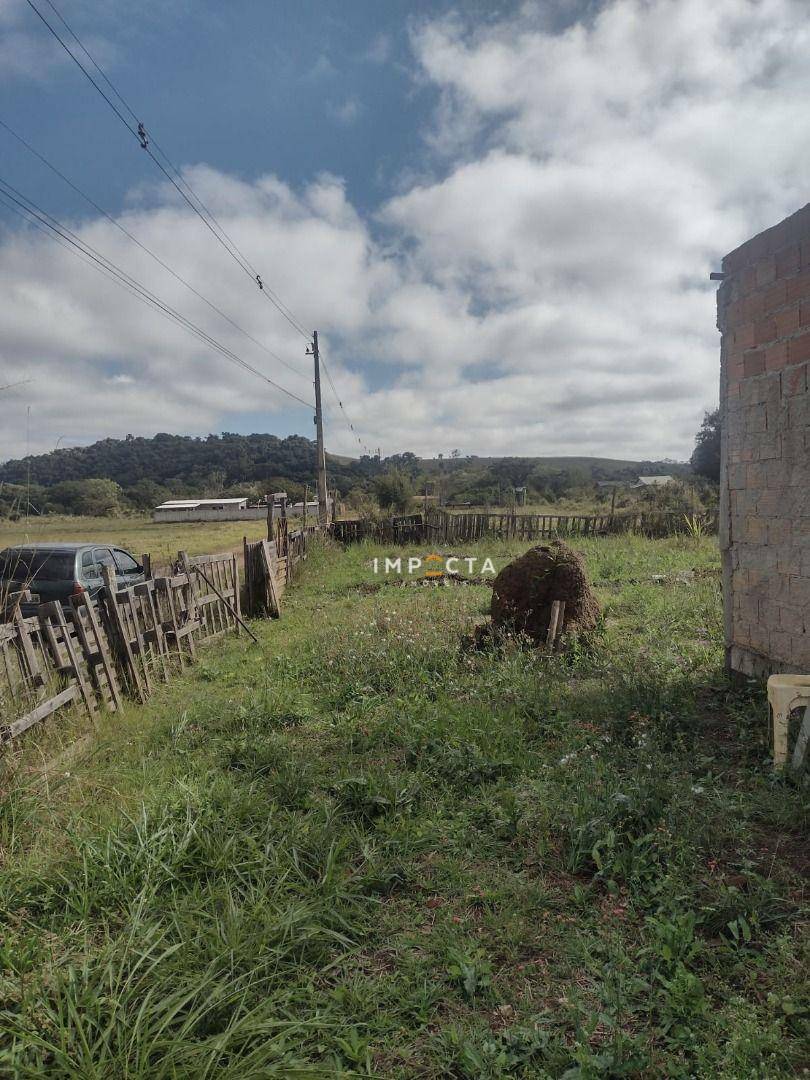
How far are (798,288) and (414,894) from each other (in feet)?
15.4

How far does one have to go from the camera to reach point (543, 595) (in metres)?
6.80

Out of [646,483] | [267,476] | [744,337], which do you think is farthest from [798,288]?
[267,476]


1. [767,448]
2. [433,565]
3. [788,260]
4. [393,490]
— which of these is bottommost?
[433,565]

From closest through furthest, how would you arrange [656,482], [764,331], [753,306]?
[764,331] → [753,306] → [656,482]

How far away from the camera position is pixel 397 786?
3441 millimetres

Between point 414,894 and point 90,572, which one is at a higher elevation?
point 90,572

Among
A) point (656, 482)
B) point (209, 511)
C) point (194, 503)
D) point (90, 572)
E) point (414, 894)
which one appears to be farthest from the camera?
point (194, 503)

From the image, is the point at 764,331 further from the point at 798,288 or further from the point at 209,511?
the point at 209,511

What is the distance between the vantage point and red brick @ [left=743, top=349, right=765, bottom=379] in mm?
4590

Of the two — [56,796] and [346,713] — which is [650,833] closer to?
[346,713]

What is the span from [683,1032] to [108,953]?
2062mm

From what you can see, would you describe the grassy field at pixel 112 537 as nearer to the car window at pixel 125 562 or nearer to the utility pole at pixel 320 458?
the car window at pixel 125 562

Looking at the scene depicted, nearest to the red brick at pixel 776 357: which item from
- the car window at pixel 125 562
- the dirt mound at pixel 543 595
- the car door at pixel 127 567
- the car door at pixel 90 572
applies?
the dirt mound at pixel 543 595

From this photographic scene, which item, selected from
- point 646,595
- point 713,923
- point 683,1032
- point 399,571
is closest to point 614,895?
point 713,923
